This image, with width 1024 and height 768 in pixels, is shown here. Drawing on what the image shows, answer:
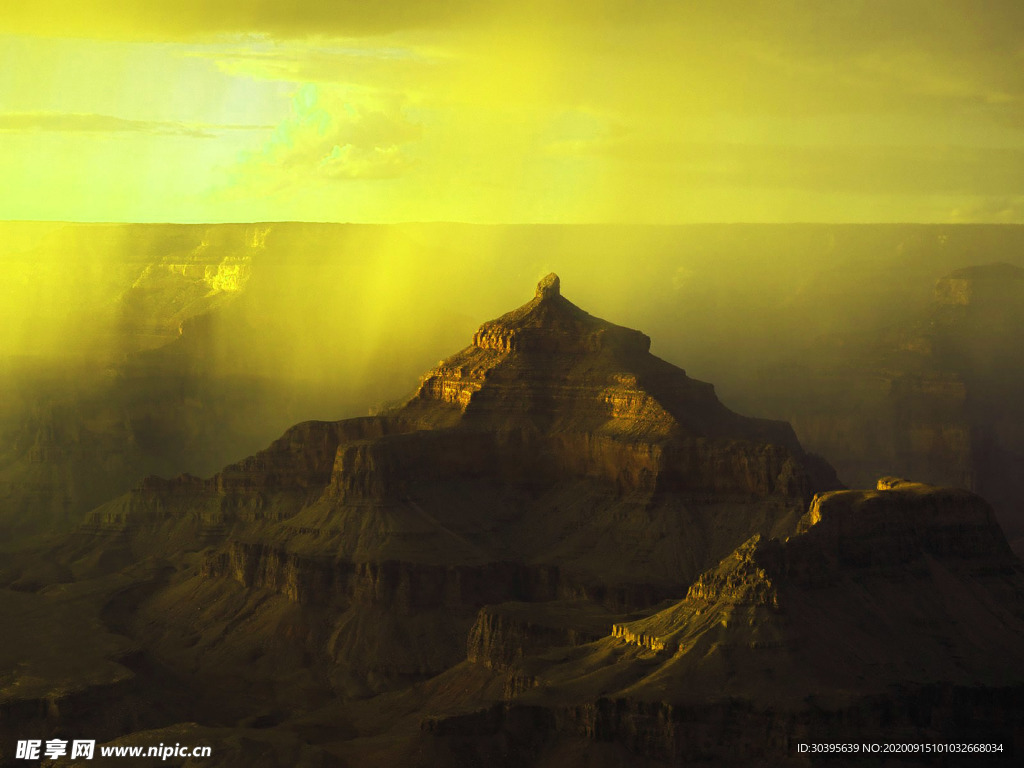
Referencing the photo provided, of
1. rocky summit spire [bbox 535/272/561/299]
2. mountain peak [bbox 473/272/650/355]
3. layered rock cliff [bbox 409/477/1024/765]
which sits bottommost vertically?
layered rock cliff [bbox 409/477/1024/765]

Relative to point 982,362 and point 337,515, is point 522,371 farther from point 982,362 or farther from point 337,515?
point 982,362

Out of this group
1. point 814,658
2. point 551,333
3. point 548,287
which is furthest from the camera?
point 548,287

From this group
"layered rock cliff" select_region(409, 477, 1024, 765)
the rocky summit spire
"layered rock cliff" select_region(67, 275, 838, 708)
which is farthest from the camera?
the rocky summit spire

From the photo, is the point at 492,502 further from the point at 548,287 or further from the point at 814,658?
the point at 814,658

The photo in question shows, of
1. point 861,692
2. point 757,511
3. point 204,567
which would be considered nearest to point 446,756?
point 861,692

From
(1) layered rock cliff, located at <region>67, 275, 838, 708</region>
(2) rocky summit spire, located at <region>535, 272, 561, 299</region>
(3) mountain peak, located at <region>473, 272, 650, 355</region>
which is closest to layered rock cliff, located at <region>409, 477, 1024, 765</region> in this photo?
(1) layered rock cliff, located at <region>67, 275, 838, 708</region>

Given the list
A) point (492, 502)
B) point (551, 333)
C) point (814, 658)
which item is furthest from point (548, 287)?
point (814, 658)

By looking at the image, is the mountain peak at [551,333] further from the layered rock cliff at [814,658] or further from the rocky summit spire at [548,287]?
the layered rock cliff at [814,658]

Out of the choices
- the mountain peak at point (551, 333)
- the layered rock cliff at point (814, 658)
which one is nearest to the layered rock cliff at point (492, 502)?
the mountain peak at point (551, 333)

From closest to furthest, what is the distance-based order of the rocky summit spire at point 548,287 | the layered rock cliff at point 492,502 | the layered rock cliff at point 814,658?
the layered rock cliff at point 814,658 < the layered rock cliff at point 492,502 < the rocky summit spire at point 548,287

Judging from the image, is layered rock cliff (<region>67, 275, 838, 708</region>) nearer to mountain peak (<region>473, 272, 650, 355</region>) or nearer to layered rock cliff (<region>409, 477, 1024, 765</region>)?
mountain peak (<region>473, 272, 650, 355</region>)

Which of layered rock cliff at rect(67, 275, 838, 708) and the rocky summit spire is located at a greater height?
the rocky summit spire
